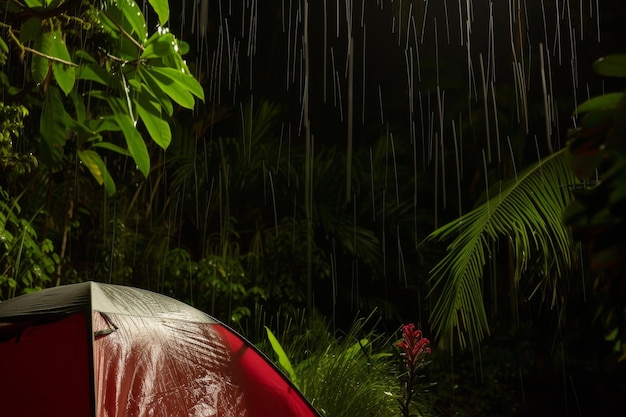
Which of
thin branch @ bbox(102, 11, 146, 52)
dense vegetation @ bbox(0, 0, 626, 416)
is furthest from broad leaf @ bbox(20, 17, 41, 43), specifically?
dense vegetation @ bbox(0, 0, 626, 416)

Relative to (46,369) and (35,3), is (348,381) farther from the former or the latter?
(35,3)

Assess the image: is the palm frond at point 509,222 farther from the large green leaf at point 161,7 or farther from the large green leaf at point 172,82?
the large green leaf at point 161,7

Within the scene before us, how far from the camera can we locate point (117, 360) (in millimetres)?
2410

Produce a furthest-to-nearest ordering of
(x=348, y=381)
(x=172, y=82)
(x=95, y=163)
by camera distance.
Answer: (x=348, y=381)
(x=95, y=163)
(x=172, y=82)

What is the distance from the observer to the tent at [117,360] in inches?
91.1

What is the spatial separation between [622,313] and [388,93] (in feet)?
17.9

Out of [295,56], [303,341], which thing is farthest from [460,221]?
[295,56]

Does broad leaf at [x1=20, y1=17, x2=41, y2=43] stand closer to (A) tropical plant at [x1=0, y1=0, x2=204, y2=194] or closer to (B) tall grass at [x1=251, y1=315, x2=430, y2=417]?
(A) tropical plant at [x1=0, y1=0, x2=204, y2=194]

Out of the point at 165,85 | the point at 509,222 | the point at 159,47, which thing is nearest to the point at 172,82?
the point at 165,85

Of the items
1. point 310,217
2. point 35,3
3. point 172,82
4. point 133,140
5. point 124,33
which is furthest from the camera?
point 310,217

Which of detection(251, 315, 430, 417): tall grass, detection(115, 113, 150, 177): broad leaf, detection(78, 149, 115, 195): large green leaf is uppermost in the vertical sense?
detection(115, 113, 150, 177): broad leaf

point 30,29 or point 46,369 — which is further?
point 46,369

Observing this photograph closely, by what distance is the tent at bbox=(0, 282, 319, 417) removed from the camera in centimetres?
231

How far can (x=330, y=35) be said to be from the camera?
6.11 meters
